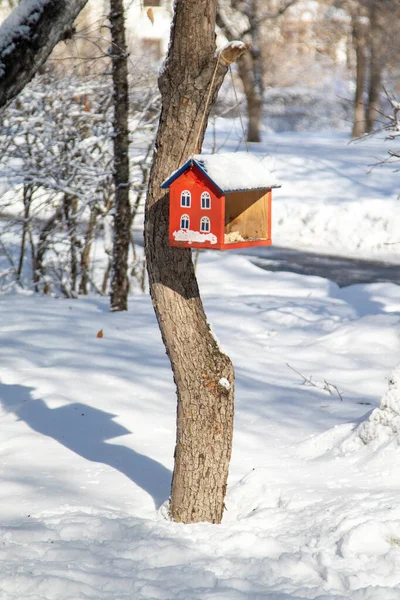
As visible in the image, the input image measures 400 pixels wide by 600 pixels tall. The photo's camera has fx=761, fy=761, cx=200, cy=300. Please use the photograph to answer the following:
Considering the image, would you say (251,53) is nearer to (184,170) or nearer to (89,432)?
(89,432)

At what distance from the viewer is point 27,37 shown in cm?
356

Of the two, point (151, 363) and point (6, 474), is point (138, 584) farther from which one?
point (151, 363)

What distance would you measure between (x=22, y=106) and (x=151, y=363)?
18.1ft

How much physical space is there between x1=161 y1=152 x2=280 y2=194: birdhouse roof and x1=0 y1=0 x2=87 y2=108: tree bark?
33.9 inches

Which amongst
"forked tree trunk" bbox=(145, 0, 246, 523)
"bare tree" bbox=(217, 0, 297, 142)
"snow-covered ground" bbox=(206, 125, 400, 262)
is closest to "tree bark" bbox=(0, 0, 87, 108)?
"forked tree trunk" bbox=(145, 0, 246, 523)

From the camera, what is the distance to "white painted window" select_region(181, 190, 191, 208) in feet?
12.5

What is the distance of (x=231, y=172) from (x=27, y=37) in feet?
3.81

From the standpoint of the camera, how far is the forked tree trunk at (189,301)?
3.95m

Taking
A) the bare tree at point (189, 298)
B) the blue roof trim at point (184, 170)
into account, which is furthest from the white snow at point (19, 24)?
the blue roof trim at point (184, 170)

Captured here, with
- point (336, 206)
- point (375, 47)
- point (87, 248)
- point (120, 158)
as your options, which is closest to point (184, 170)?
point (120, 158)

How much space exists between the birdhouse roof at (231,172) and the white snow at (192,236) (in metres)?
0.23

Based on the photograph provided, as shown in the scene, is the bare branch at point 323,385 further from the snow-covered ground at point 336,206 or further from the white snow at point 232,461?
the snow-covered ground at point 336,206

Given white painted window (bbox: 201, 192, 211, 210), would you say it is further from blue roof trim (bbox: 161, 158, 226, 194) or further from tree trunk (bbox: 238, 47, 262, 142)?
tree trunk (bbox: 238, 47, 262, 142)

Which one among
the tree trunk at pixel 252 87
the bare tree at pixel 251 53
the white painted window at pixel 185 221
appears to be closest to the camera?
the white painted window at pixel 185 221
